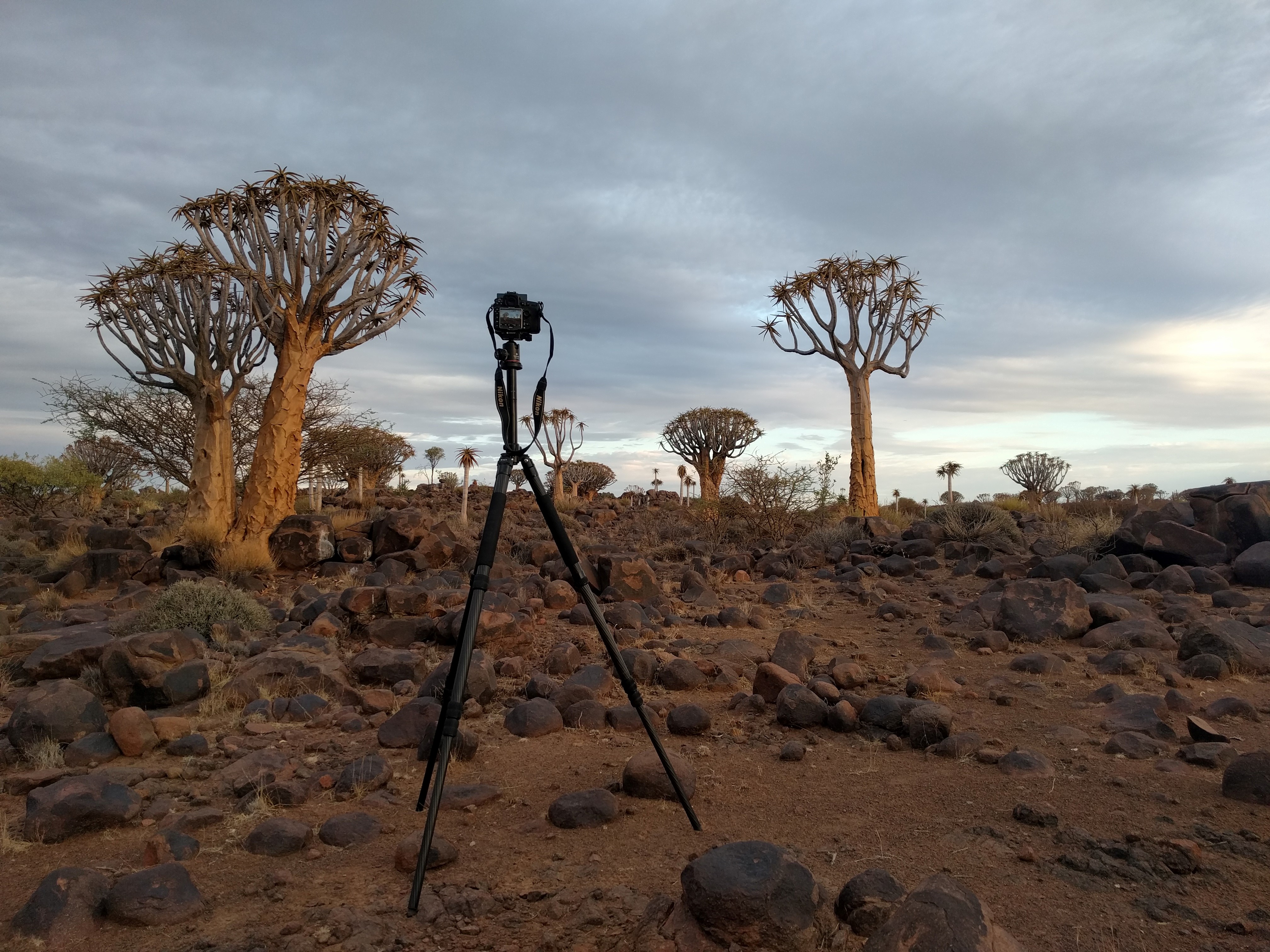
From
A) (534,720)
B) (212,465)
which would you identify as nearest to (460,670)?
(534,720)

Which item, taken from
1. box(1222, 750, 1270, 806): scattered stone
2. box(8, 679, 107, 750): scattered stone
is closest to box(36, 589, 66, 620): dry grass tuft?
box(8, 679, 107, 750): scattered stone

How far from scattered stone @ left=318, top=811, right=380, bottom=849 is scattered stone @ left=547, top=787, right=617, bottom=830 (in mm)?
844

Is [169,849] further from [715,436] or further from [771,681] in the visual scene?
[715,436]

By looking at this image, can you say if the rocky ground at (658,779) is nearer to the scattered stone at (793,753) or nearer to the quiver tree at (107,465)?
the scattered stone at (793,753)

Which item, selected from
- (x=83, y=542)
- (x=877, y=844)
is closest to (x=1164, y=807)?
(x=877, y=844)

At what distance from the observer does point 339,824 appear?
147 inches

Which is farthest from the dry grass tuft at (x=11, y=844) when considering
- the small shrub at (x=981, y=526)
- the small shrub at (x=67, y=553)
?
the small shrub at (x=981, y=526)

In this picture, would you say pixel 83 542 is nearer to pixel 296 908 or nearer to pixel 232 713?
pixel 232 713

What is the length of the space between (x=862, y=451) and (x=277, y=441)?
44.3 ft

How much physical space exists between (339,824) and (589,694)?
242 cm

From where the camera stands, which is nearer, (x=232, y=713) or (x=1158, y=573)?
(x=232, y=713)

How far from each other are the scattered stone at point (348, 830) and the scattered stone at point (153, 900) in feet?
2.06

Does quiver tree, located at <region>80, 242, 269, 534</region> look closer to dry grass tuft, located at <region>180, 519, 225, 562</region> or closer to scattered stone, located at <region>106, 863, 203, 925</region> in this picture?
dry grass tuft, located at <region>180, 519, 225, 562</region>

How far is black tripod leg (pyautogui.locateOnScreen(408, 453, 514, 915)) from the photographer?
286cm
